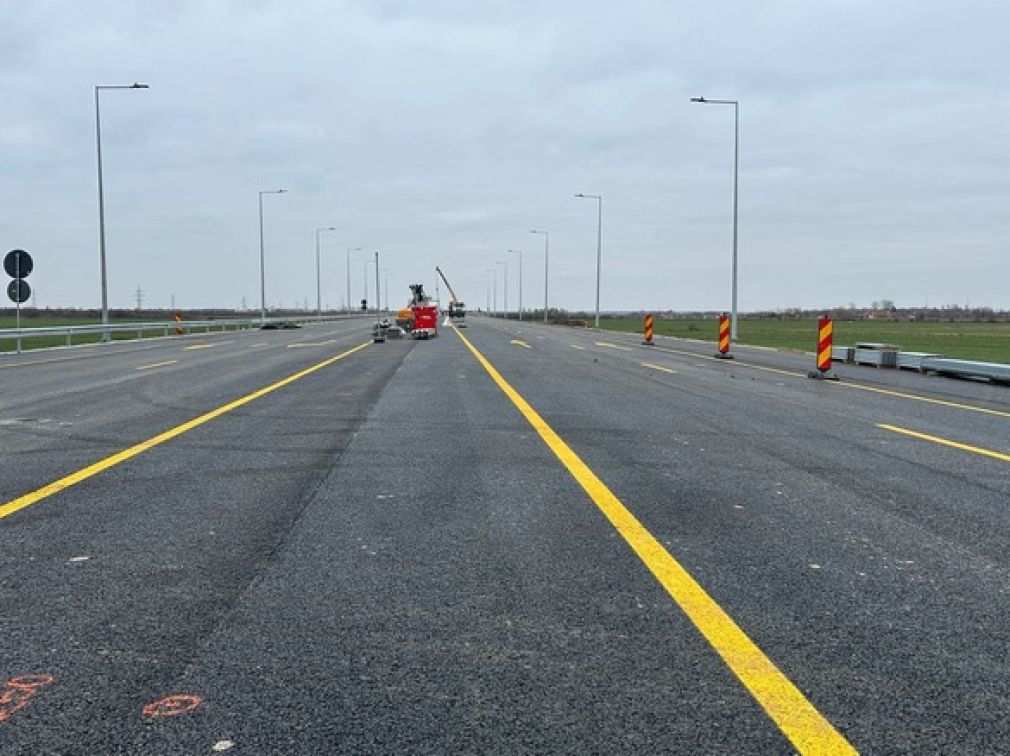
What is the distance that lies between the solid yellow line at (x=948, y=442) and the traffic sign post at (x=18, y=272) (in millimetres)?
28123

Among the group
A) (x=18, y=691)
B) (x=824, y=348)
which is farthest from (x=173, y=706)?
(x=824, y=348)

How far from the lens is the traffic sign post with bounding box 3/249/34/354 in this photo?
28281mm

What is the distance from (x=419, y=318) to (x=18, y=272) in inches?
688

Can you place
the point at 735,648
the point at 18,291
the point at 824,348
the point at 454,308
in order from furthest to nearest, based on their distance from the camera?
the point at 454,308 → the point at 18,291 → the point at 824,348 → the point at 735,648

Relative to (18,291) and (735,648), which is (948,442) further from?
(18,291)

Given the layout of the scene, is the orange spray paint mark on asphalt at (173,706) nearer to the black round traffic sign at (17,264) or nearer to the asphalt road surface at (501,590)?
the asphalt road surface at (501,590)

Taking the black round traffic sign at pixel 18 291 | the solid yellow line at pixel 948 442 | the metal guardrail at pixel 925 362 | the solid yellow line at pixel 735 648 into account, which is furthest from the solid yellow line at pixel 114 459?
the black round traffic sign at pixel 18 291

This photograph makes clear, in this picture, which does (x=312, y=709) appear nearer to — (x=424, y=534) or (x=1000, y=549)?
(x=424, y=534)

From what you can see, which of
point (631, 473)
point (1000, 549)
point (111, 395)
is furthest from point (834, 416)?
point (111, 395)

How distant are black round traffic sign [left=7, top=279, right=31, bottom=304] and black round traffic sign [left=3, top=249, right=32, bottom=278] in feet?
1.30

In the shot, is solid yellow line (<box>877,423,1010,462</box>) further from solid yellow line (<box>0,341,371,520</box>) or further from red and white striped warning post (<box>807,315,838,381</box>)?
solid yellow line (<box>0,341,371,520</box>)

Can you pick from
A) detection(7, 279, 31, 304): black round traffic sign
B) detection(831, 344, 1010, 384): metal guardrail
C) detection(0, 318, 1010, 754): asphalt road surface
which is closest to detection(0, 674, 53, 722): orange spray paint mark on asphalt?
detection(0, 318, 1010, 754): asphalt road surface

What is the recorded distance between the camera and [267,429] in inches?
403

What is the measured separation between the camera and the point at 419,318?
40.5 metres
